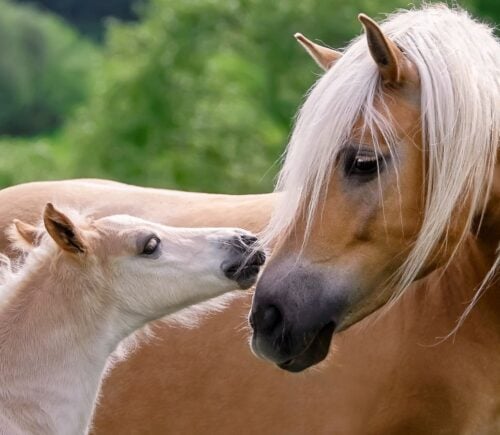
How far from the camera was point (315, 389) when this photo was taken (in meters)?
4.60

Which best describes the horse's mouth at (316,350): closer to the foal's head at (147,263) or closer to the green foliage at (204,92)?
the foal's head at (147,263)

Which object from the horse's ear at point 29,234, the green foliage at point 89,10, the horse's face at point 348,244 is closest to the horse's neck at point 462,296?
the horse's face at point 348,244

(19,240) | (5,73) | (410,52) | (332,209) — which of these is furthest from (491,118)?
(5,73)

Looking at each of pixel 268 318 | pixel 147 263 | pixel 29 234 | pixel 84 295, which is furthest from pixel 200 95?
pixel 268 318

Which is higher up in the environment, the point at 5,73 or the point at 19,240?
the point at 19,240

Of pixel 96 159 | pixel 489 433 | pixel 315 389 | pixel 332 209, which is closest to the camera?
pixel 332 209

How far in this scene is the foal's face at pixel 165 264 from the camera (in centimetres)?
453

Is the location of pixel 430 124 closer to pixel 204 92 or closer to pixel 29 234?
pixel 29 234

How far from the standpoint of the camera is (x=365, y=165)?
155 inches

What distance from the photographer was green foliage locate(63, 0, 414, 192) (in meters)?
23.4

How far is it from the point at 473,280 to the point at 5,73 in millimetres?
56813

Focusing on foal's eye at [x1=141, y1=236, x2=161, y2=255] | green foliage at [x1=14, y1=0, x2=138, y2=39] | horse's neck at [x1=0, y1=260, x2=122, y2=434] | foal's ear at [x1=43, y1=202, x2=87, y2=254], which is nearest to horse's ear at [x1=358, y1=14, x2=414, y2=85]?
foal's eye at [x1=141, y1=236, x2=161, y2=255]

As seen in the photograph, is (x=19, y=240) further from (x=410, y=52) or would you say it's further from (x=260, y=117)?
(x=260, y=117)

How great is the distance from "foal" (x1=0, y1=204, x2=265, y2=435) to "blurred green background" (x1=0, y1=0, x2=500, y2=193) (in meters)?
17.2
